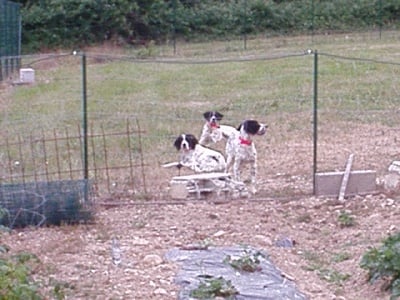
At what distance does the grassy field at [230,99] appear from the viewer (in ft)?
46.3

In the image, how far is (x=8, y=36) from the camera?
26.0 m

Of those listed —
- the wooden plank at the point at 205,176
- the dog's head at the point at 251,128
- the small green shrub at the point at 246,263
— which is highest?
the dog's head at the point at 251,128

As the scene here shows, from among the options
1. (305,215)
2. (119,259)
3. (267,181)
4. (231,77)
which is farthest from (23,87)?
(119,259)

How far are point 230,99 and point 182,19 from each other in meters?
15.8

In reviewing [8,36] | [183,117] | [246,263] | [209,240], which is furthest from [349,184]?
[8,36]

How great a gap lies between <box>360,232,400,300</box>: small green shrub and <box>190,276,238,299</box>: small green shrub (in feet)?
3.42

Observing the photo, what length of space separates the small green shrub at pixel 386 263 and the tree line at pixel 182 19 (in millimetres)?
26501

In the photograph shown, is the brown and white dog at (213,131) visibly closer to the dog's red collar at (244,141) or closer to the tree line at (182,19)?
the dog's red collar at (244,141)

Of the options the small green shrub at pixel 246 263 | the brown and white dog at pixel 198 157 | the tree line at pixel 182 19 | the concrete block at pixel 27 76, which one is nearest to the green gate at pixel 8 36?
the concrete block at pixel 27 76

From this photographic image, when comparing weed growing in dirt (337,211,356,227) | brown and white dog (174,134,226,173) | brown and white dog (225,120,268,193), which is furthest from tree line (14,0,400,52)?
weed growing in dirt (337,211,356,227)

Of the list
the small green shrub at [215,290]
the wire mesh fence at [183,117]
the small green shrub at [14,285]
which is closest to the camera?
the small green shrub at [14,285]

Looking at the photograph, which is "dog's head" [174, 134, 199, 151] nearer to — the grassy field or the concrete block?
the grassy field

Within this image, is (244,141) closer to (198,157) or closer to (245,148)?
(245,148)

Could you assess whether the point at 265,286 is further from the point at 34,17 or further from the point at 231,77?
the point at 34,17
